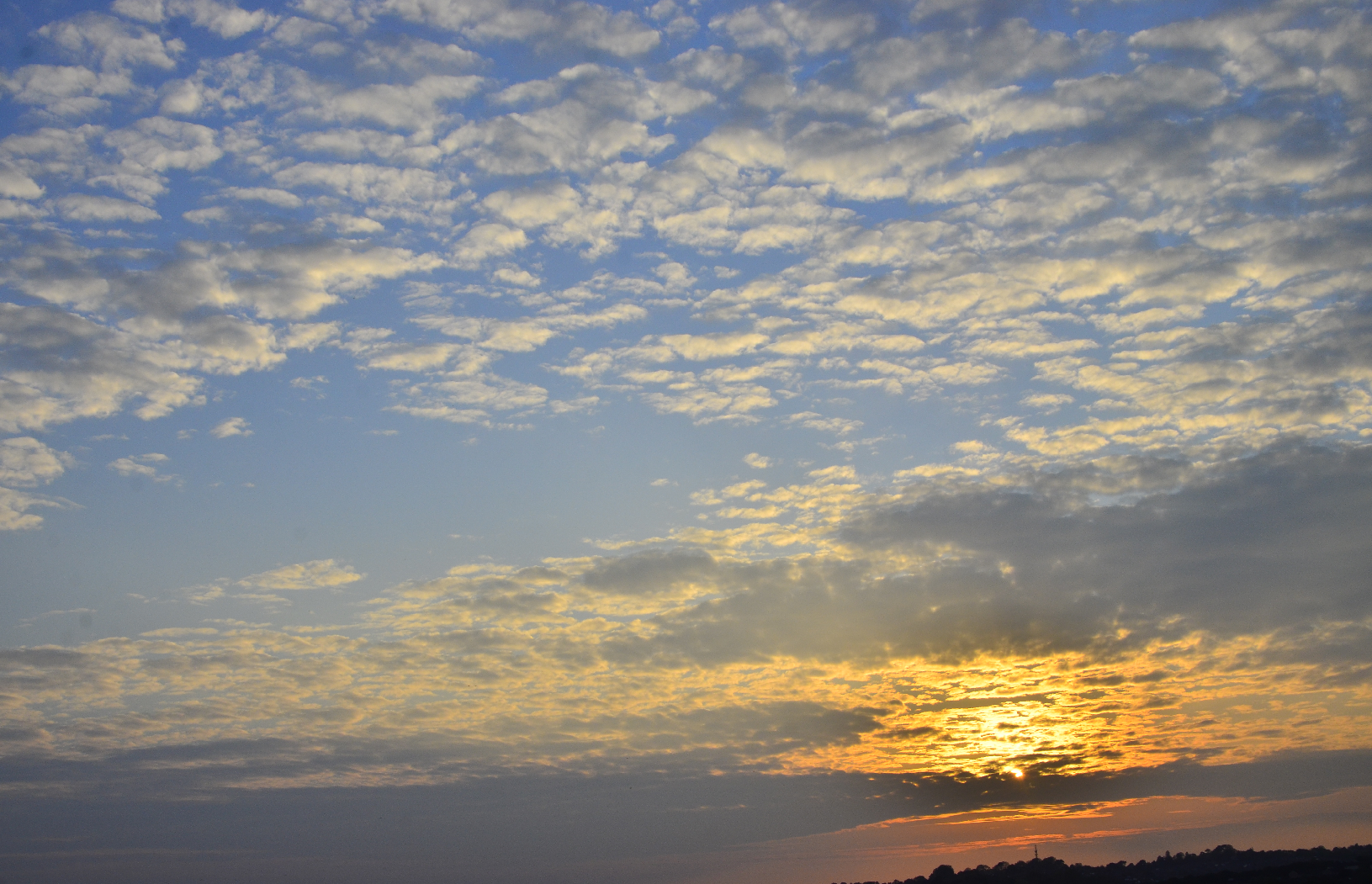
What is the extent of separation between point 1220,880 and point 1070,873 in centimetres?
1966

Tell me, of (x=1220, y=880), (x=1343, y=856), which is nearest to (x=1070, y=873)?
(x=1220, y=880)

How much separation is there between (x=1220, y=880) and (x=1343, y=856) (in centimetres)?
2913

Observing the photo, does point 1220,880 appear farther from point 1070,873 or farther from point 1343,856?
point 1343,856

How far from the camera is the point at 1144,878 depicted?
373ft

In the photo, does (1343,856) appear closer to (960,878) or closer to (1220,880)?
(1220,880)

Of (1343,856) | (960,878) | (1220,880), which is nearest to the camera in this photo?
(1220,880)

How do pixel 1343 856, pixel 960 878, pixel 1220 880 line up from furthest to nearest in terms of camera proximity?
pixel 960 878
pixel 1343 856
pixel 1220 880

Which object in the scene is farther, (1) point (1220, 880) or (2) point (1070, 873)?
(2) point (1070, 873)

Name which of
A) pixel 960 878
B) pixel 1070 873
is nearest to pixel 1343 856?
pixel 1070 873

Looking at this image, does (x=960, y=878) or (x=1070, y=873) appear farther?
(x=960, y=878)

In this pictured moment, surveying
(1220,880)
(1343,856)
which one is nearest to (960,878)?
(1220,880)

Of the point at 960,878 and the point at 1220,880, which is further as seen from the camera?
the point at 960,878

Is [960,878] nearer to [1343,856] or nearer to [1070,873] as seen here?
[1070,873]

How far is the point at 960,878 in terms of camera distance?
11781 centimetres
